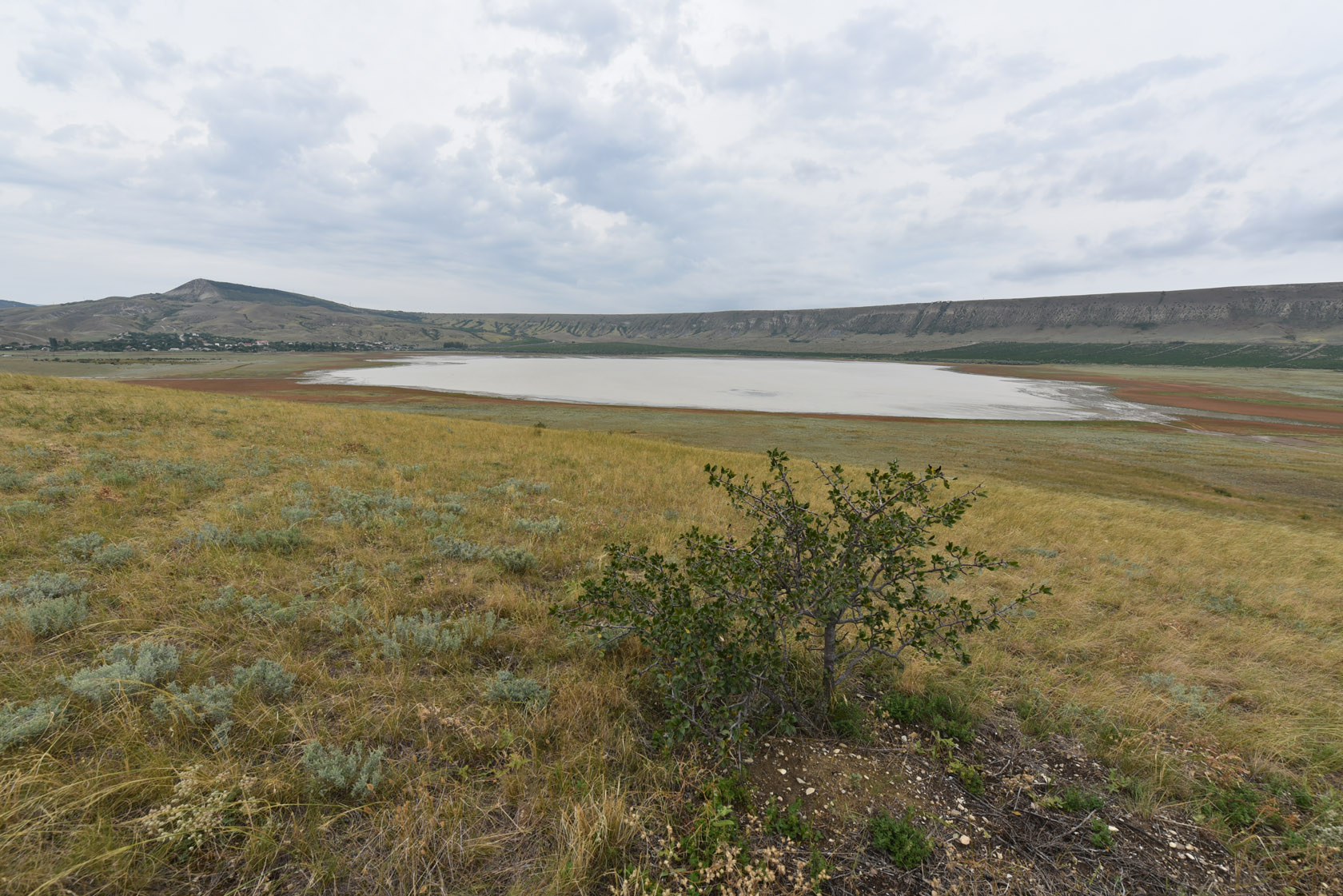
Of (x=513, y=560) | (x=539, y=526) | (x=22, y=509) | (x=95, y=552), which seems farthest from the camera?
(x=539, y=526)

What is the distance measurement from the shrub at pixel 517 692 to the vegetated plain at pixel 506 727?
0.09ft

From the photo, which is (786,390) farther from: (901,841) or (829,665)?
(901,841)

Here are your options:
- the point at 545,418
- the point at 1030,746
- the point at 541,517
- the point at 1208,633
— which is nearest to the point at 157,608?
the point at 541,517

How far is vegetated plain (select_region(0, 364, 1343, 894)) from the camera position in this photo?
2.83 metres

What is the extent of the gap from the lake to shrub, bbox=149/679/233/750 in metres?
54.9

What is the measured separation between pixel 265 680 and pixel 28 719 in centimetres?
122

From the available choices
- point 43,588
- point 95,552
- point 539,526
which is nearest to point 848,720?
point 539,526

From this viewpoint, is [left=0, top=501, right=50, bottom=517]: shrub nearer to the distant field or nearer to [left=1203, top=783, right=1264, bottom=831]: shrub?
[left=1203, top=783, right=1264, bottom=831]: shrub

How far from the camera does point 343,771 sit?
3.21 metres

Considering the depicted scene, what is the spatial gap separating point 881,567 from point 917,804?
1735 millimetres

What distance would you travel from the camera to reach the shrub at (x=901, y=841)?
302cm

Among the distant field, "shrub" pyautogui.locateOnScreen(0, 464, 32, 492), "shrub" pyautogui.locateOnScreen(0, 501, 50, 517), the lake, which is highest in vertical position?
the distant field

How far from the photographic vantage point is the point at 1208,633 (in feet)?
22.2

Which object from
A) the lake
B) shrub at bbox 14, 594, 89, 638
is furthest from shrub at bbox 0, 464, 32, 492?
the lake
